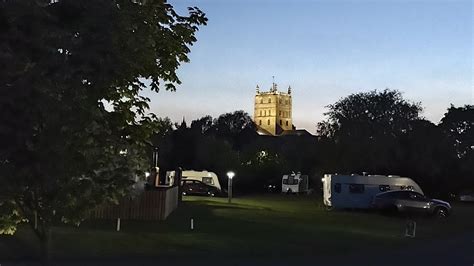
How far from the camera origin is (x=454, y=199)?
65312mm

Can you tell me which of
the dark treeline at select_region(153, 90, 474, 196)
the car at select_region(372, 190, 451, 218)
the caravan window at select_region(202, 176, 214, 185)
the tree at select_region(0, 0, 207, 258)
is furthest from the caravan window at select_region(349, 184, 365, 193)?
the tree at select_region(0, 0, 207, 258)

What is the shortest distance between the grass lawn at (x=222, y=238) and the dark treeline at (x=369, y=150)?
1658 centimetres

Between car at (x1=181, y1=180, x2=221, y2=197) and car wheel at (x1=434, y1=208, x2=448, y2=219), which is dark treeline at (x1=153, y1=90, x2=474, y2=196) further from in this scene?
car wheel at (x1=434, y1=208, x2=448, y2=219)

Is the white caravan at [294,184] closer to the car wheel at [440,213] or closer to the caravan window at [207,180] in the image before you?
the caravan window at [207,180]

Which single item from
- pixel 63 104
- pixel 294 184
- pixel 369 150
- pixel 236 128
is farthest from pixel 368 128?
pixel 236 128

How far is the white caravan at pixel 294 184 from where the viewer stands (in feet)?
239

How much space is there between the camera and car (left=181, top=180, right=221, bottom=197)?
57.3 m

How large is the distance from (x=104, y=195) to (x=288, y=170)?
8103 centimetres

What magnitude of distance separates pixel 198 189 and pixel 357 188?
64.7ft

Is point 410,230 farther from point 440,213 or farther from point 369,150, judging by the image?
point 369,150

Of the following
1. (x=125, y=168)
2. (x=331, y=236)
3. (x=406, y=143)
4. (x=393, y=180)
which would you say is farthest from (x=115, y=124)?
(x=406, y=143)

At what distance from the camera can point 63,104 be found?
7.33 m

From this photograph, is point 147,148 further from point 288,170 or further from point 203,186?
point 288,170

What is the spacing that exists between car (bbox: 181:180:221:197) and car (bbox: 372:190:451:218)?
22.7 metres
